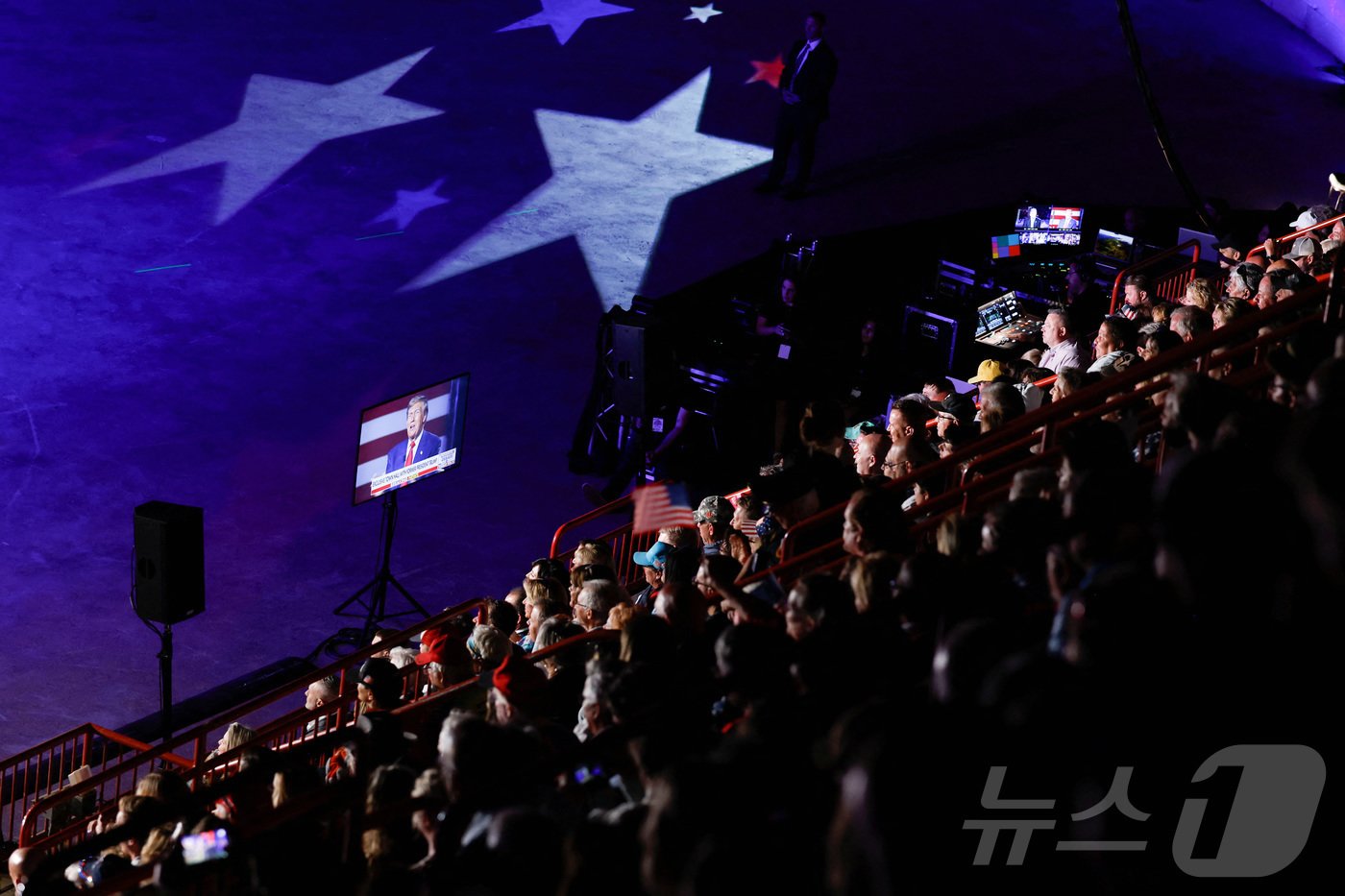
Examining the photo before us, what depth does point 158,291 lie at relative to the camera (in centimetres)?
1449

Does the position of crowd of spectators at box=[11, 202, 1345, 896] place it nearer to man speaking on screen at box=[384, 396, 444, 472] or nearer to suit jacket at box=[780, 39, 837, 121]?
man speaking on screen at box=[384, 396, 444, 472]

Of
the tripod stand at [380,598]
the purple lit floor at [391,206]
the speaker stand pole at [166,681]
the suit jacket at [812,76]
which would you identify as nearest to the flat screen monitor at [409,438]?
the tripod stand at [380,598]

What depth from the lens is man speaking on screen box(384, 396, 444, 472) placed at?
32.2ft

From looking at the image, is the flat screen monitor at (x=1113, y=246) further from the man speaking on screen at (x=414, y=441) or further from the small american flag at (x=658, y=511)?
the small american flag at (x=658, y=511)

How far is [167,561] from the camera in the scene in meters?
8.85

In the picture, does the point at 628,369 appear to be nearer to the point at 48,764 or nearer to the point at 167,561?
the point at 167,561

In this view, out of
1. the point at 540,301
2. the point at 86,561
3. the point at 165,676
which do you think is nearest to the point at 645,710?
the point at 165,676

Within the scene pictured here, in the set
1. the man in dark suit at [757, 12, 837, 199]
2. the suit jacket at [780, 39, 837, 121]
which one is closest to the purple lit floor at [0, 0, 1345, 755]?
the man in dark suit at [757, 12, 837, 199]

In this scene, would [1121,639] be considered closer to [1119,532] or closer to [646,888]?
[1119,532]

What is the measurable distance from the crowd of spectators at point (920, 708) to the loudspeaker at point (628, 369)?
542cm

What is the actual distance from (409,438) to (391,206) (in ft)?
22.7

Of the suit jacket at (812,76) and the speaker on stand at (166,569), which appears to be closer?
the speaker on stand at (166,569)

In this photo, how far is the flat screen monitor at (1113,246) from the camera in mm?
13172

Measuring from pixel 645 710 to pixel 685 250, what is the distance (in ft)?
37.9
